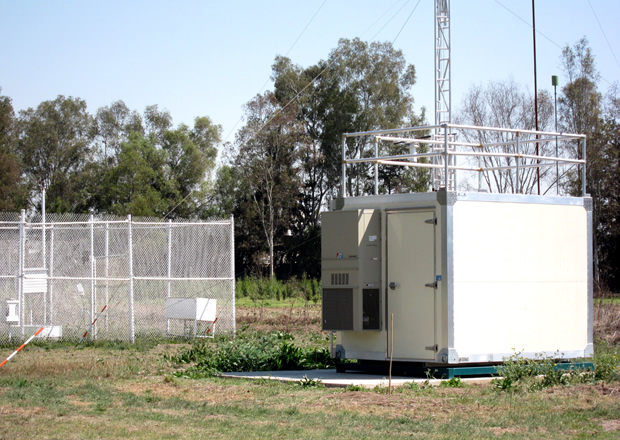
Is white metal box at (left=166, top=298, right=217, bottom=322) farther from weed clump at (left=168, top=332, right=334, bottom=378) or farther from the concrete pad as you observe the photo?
the concrete pad

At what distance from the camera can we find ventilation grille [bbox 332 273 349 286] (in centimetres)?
1291

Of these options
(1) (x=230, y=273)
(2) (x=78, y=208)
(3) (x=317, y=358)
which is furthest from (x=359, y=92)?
(3) (x=317, y=358)

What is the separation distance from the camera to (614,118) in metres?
55.0

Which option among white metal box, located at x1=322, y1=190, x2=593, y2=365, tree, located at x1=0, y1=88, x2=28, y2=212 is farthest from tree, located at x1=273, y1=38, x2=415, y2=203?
white metal box, located at x1=322, y1=190, x2=593, y2=365

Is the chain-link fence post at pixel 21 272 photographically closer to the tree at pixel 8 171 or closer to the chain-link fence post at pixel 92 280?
the chain-link fence post at pixel 92 280

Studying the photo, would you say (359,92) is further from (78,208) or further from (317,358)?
(317,358)

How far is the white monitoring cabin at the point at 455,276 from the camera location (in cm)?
1228

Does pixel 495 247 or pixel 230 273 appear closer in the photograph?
pixel 495 247

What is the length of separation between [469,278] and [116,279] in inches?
354

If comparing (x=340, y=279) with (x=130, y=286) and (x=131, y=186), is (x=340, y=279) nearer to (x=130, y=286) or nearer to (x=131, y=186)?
(x=130, y=286)

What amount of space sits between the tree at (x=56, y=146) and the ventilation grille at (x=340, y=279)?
50.8m

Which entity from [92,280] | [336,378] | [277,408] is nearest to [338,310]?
[336,378]

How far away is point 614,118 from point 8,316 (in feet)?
155

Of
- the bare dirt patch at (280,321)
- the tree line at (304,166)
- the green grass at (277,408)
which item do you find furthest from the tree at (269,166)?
the green grass at (277,408)
